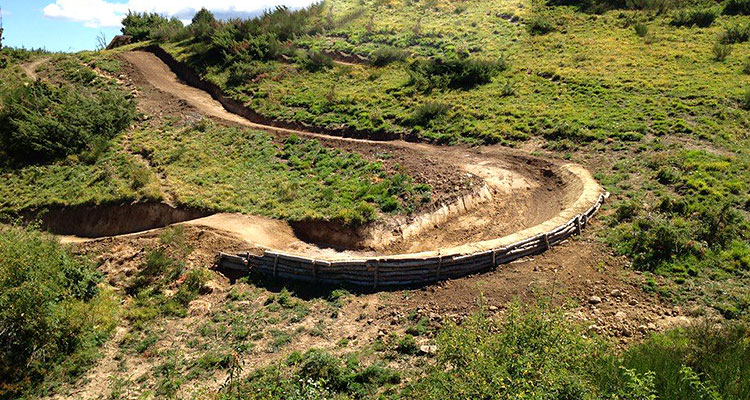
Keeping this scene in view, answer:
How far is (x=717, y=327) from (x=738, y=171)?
1032 centimetres

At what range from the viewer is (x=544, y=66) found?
32125 mm

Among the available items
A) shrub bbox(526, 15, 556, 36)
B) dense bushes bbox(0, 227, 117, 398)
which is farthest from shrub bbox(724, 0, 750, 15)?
dense bushes bbox(0, 227, 117, 398)

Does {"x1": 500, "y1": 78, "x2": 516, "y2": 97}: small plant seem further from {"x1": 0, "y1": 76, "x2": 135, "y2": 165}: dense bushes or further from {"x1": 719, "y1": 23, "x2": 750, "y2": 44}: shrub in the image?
{"x1": 0, "y1": 76, "x2": 135, "y2": 165}: dense bushes

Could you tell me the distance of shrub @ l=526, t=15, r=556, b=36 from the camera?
126 ft

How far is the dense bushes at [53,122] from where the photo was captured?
26.2 m

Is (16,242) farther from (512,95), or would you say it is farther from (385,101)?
(512,95)

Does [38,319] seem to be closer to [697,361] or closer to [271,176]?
[271,176]

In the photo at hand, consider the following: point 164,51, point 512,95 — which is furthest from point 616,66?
point 164,51

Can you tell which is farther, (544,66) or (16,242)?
(544,66)

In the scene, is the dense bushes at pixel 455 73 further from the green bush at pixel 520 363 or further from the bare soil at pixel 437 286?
the green bush at pixel 520 363

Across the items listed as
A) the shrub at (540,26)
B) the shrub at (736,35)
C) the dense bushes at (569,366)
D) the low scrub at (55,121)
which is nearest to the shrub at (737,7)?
the shrub at (736,35)

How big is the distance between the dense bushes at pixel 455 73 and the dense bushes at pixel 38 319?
23.4 metres

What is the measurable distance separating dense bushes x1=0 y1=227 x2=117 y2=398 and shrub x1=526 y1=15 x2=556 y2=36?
3678 centimetres

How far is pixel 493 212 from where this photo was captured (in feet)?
64.4
